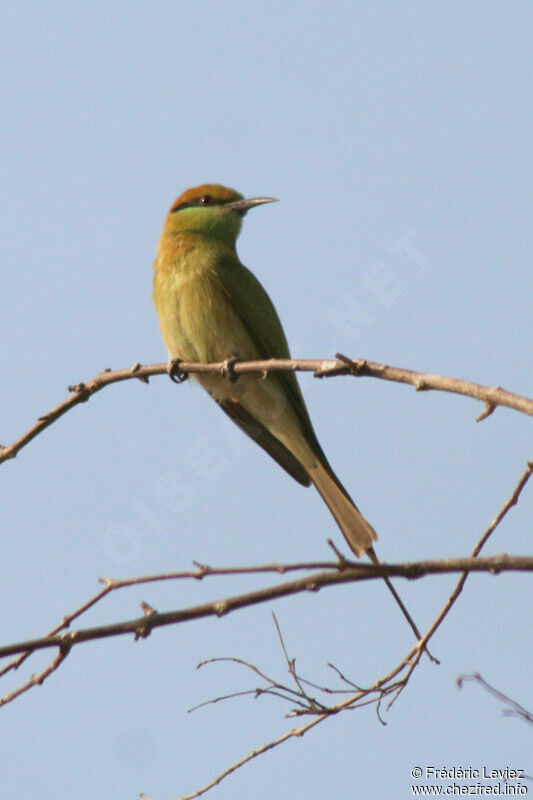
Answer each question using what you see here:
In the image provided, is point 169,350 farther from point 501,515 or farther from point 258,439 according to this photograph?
point 501,515

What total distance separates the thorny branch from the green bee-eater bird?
97 cm

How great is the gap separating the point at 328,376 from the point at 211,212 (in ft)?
9.58

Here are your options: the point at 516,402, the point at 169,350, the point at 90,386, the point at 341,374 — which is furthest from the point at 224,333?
the point at 516,402

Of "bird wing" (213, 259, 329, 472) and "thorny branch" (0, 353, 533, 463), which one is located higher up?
"bird wing" (213, 259, 329, 472)

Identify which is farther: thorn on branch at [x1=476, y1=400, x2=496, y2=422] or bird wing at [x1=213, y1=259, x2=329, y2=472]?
bird wing at [x1=213, y1=259, x2=329, y2=472]

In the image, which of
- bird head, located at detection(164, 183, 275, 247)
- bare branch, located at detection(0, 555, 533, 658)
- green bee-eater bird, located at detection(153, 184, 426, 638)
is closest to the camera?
bare branch, located at detection(0, 555, 533, 658)

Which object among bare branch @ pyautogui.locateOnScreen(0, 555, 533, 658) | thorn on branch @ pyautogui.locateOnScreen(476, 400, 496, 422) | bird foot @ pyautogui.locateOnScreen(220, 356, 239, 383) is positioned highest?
bird foot @ pyautogui.locateOnScreen(220, 356, 239, 383)

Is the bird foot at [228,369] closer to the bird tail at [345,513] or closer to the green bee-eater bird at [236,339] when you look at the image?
the green bee-eater bird at [236,339]

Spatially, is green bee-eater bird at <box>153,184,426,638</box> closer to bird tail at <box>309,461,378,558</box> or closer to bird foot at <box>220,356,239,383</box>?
bird tail at <box>309,461,378,558</box>

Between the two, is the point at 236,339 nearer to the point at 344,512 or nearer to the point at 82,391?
the point at 344,512

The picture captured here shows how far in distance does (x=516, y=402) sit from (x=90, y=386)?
144cm

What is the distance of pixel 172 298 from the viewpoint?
4445 millimetres

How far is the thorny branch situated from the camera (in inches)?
73.7

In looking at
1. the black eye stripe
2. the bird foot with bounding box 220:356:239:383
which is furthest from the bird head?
the bird foot with bounding box 220:356:239:383
